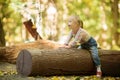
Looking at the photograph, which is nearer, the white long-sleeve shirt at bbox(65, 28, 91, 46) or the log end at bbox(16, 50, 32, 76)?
the log end at bbox(16, 50, 32, 76)

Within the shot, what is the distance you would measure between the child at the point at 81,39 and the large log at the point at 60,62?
14 centimetres

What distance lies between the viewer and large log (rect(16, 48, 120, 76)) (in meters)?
7.01

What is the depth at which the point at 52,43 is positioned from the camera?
9.20m

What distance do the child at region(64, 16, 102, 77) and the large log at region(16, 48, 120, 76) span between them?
0.14m

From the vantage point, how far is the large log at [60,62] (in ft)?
23.0

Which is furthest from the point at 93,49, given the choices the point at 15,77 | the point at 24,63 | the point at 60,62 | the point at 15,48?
the point at 15,48

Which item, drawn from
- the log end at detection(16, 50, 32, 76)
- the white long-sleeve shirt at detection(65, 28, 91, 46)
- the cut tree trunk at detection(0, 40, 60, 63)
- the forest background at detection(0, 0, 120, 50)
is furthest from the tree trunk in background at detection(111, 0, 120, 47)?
the log end at detection(16, 50, 32, 76)

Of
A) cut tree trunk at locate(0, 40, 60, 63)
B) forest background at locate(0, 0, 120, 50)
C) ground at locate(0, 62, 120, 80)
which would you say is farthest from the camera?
forest background at locate(0, 0, 120, 50)

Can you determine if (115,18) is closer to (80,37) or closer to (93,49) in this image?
(93,49)

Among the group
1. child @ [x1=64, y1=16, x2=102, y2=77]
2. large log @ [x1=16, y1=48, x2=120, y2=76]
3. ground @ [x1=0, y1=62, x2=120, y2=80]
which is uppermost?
child @ [x1=64, y1=16, x2=102, y2=77]

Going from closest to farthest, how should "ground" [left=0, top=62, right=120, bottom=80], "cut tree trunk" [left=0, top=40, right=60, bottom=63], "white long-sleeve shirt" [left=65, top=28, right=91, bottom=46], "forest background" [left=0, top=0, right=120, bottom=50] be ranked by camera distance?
"ground" [left=0, top=62, right=120, bottom=80]
"white long-sleeve shirt" [left=65, top=28, right=91, bottom=46]
"cut tree trunk" [left=0, top=40, right=60, bottom=63]
"forest background" [left=0, top=0, right=120, bottom=50]

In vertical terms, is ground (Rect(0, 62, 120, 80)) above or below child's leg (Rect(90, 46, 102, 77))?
below

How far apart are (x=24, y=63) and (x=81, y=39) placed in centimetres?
145

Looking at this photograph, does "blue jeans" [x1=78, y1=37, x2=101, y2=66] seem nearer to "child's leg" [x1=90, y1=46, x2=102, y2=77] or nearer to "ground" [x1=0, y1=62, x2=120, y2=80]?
"child's leg" [x1=90, y1=46, x2=102, y2=77]
